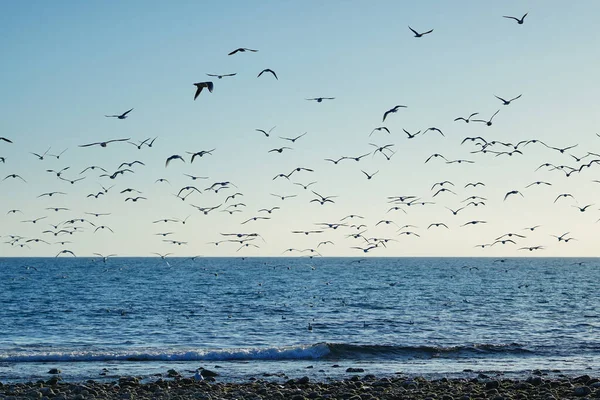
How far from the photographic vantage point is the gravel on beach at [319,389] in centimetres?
2391

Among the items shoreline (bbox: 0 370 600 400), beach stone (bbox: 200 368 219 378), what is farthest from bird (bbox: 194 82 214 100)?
beach stone (bbox: 200 368 219 378)

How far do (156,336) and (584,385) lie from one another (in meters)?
26.7

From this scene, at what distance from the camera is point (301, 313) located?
59312mm

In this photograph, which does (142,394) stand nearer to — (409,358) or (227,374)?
(227,374)

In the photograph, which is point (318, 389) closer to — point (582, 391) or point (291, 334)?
point (582, 391)

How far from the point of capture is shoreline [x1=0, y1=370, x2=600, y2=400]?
78.5 ft

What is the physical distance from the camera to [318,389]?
25375 mm

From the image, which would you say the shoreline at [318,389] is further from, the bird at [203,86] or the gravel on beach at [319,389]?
the bird at [203,86]

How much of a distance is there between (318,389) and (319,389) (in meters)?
0.03

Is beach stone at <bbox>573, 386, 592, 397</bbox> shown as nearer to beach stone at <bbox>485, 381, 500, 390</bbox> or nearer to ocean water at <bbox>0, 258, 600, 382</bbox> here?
beach stone at <bbox>485, 381, 500, 390</bbox>

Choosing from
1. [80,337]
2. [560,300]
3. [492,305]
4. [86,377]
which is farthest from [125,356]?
[560,300]

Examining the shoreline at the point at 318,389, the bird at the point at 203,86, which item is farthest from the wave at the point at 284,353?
the bird at the point at 203,86

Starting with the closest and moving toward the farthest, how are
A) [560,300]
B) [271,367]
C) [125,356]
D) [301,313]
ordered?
1. [271,367]
2. [125,356]
3. [301,313]
4. [560,300]

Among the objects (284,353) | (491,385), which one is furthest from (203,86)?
(284,353)
